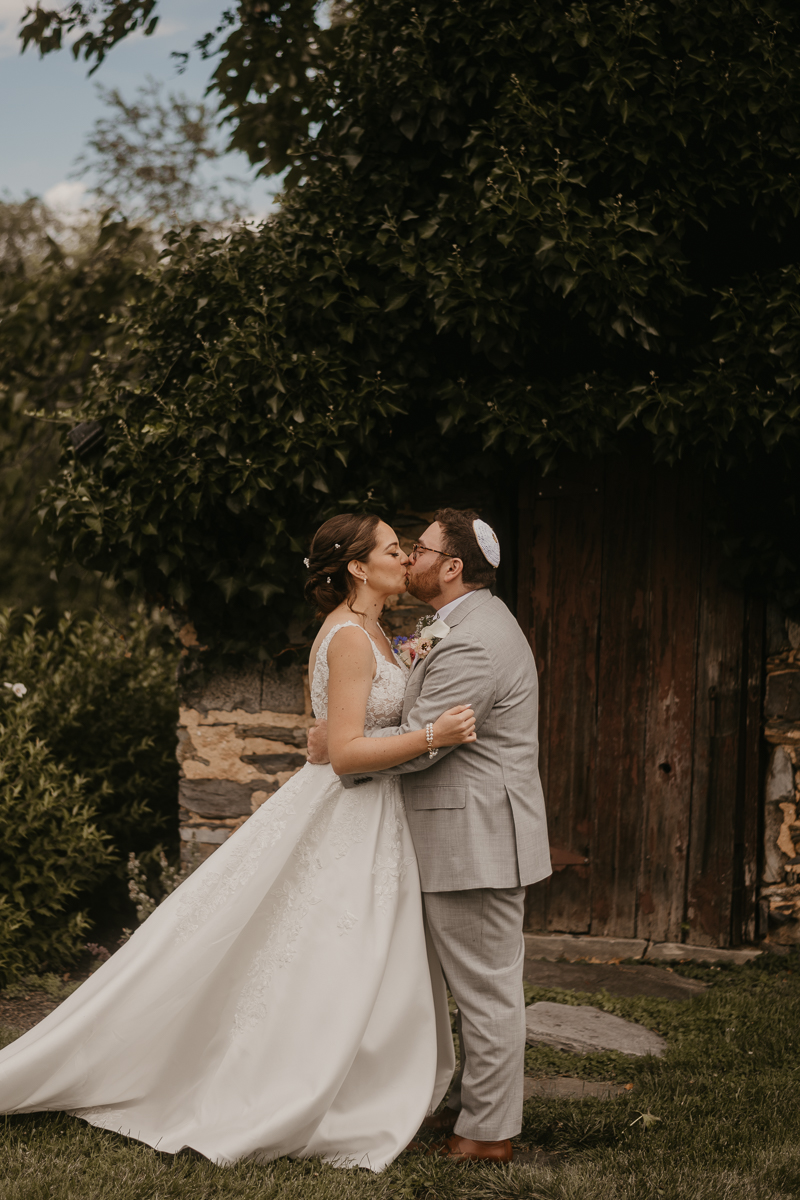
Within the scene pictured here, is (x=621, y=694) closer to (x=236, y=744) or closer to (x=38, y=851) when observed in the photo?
(x=236, y=744)

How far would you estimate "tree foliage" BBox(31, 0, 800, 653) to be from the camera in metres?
4.55

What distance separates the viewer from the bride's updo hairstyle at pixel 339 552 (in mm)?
3209

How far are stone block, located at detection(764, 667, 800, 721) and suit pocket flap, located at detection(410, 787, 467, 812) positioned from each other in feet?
8.59

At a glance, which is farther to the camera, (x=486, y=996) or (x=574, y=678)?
(x=574, y=678)

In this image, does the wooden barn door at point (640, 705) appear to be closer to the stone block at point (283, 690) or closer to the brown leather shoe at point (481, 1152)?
the stone block at point (283, 690)

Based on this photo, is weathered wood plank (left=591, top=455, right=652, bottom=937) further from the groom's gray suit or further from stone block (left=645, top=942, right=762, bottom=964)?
the groom's gray suit

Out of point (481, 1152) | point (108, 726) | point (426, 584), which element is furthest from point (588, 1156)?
point (108, 726)

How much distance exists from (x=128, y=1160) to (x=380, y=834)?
119 cm

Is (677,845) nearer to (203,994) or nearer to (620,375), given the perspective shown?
(620,375)

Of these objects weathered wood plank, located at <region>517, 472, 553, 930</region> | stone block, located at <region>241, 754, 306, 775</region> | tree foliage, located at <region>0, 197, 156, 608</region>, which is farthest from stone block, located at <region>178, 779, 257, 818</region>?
tree foliage, located at <region>0, 197, 156, 608</region>

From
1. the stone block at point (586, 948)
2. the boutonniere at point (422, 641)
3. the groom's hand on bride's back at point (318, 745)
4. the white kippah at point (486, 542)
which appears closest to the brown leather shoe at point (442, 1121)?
the groom's hand on bride's back at point (318, 745)

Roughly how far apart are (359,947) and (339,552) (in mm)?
1256

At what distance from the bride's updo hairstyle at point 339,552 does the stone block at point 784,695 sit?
2673mm

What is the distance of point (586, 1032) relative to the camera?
399cm
